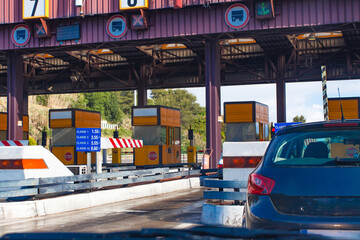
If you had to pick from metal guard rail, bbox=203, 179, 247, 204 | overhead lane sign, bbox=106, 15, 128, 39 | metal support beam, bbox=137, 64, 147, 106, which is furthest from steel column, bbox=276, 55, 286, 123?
metal guard rail, bbox=203, 179, 247, 204

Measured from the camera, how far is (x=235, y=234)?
9.98 ft

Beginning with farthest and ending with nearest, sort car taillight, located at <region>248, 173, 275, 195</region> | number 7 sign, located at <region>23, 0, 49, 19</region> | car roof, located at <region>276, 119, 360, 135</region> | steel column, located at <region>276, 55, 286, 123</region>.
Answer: steel column, located at <region>276, 55, 286, 123</region> < number 7 sign, located at <region>23, 0, 49, 19</region> < car roof, located at <region>276, 119, 360, 135</region> < car taillight, located at <region>248, 173, 275, 195</region>

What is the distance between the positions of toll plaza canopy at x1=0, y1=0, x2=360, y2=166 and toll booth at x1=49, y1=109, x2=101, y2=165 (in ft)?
6.84

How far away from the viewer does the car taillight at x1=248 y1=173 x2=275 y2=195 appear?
454cm

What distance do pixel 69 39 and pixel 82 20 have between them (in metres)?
1.20

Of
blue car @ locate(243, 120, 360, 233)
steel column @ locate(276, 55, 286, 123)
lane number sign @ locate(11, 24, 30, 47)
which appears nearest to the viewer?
blue car @ locate(243, 120, 360, 233)

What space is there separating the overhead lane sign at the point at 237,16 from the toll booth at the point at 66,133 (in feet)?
35.4

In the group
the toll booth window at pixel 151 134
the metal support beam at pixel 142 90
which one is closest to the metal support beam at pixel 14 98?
the toll booth window at pixel 151 134

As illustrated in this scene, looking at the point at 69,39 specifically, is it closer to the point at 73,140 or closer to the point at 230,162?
the point at 73,140

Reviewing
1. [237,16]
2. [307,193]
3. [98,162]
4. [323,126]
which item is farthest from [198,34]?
[307,193]

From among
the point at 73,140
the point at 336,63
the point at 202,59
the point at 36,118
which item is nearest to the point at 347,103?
the point at 336,63

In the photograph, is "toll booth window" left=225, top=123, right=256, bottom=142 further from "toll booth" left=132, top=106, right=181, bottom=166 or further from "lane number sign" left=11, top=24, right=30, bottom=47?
"lane number sign" left=11, top=24, right=30, bottom=47

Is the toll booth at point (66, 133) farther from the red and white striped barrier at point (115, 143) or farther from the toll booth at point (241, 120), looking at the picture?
the red and white striped barrier at point (115, 143)

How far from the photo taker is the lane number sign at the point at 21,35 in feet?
92.7
